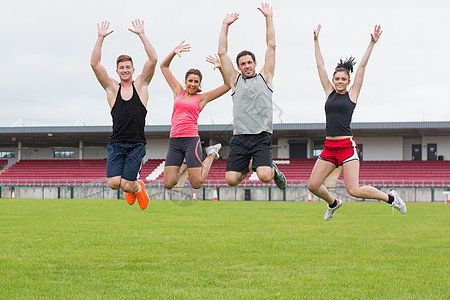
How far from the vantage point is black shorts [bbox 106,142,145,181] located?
10227 millimetres

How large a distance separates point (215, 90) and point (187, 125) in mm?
882

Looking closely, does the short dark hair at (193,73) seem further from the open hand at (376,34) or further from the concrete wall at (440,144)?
the concrete wall at (440,144)

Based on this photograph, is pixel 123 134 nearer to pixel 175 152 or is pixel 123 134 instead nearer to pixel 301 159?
pixel 175 152

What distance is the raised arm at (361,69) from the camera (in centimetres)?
1045

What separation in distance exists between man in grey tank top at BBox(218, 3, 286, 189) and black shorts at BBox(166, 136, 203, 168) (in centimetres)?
88

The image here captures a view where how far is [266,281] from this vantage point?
12.7 meters

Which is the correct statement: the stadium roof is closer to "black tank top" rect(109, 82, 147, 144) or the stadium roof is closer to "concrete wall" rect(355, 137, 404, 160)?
"concrete wall" rect(355, 137, 404, 160)

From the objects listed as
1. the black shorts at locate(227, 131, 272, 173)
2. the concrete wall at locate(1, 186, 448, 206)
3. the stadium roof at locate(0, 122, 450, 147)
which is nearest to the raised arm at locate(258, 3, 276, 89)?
the black shorts at locate(227, 131, 272, 173)

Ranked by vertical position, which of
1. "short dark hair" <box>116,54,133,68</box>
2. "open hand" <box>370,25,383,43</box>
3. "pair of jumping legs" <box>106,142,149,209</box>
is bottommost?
"pair of jumping legs" <box>106,142,149,209</box>

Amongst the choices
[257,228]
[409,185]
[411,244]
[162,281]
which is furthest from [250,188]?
[162,281]

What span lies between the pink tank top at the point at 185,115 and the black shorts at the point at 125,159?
1.06m

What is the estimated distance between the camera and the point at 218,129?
4825cm

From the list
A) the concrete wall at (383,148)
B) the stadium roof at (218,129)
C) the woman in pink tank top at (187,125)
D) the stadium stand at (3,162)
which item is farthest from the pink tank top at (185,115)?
the stadium stand at (3,162)

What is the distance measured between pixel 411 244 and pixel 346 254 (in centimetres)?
345
